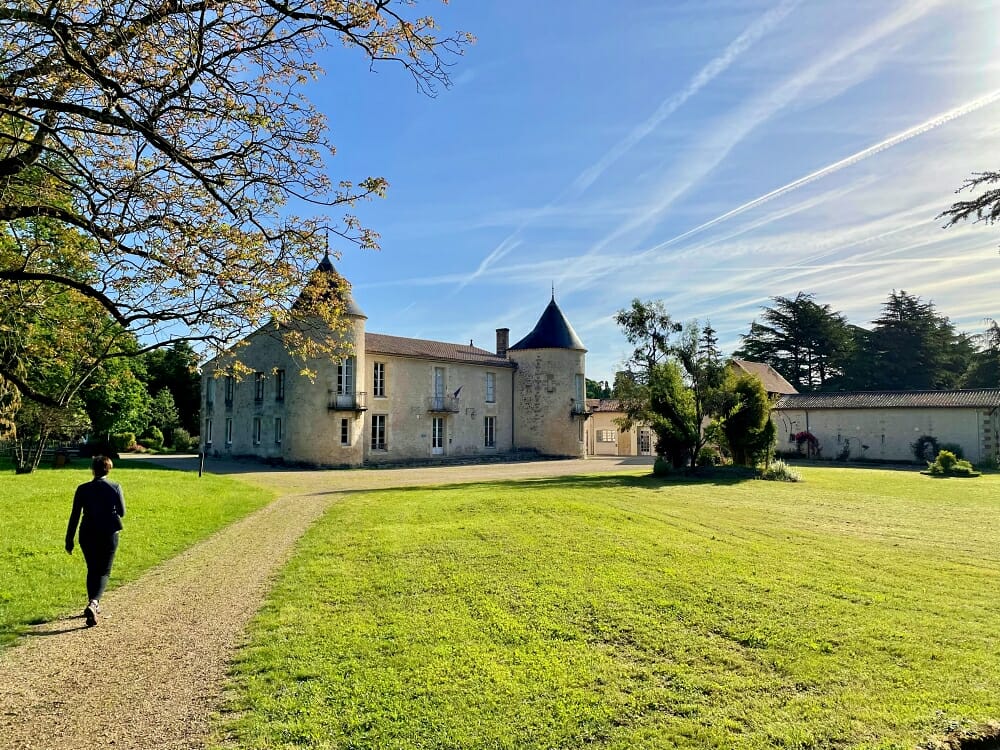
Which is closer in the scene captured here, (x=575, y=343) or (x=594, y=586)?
(x=594, y=586)

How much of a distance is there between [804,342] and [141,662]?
2250 inches

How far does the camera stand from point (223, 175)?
6.08 m

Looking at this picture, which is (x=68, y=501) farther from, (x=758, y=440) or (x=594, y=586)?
(x=758, y=440)

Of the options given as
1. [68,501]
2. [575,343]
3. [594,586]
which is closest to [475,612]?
[594,586]

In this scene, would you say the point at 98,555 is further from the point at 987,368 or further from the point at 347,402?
the point at 987,368

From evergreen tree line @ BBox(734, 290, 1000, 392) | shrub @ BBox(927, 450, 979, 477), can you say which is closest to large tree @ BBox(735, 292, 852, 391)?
evergreen tree line @ BBox(734, 290, 1000, 392)

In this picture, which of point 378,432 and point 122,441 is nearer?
point 378,432

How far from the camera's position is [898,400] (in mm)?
32625

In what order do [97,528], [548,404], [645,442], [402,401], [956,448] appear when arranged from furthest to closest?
[645,442], [548,404], [956,448], [402,401], [97,528]

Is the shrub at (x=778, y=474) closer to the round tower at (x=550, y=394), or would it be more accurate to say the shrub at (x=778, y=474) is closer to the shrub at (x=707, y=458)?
the shrub at (x=707, y=458)

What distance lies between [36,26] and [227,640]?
16.8ft

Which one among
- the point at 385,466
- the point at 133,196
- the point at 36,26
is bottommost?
the point at 385,466

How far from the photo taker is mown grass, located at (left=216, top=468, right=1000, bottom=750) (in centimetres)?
366

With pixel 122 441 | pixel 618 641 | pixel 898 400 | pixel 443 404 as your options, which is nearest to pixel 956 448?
pixel 898 400
